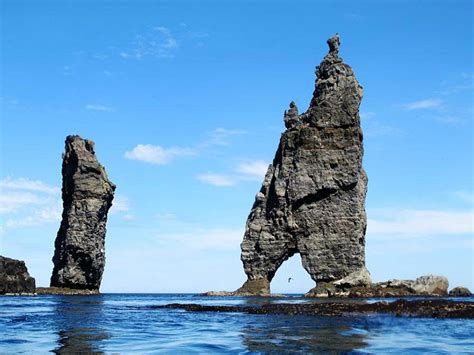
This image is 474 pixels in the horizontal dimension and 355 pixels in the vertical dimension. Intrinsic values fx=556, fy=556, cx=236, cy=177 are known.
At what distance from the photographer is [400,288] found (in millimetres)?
103562

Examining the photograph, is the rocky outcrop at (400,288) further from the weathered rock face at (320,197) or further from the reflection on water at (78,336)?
the reflection on water at (78,336)

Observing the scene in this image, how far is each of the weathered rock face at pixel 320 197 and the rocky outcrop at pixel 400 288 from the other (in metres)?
9.39

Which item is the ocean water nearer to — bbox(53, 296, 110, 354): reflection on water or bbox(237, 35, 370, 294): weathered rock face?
bbox(53, 296, 110, 354): reflection on water

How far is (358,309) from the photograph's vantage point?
2048 inches

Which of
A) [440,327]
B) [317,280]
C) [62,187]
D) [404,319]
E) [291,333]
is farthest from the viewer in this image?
[62,187]

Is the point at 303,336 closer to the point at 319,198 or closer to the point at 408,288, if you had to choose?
the point at 408,288

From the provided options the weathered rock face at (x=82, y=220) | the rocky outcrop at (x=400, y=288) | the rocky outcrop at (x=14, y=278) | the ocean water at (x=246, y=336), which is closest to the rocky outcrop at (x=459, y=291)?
the rocky outcrop at (x=400, y=288)

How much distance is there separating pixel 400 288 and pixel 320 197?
26.8m

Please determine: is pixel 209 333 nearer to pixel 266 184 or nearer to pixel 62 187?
pixel 266 184

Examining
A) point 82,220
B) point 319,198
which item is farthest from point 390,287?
point 82,220

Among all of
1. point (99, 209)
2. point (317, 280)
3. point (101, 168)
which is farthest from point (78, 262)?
point (317, 280)

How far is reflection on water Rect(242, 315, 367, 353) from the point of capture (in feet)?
88.7

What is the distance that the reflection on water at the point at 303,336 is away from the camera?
88.7 feet

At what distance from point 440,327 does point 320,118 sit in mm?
89156
